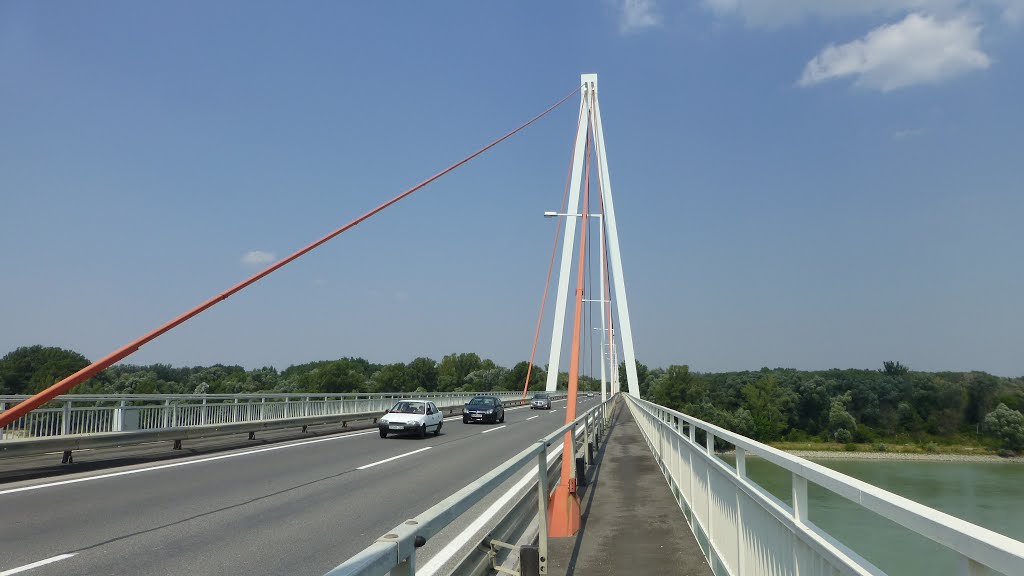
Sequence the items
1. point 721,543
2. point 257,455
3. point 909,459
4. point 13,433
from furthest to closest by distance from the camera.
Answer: point 909,459, point 257,455, point 13,433, point 721,543

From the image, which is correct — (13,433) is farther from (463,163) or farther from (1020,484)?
(1020,484)

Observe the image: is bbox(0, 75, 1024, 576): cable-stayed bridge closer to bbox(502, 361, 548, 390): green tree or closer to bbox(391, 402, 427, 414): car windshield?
bbox(391, 402, 427, 414): car windshield

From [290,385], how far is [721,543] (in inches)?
4923

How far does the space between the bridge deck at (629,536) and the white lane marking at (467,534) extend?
1.19 metres

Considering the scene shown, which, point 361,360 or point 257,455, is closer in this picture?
point 257,455

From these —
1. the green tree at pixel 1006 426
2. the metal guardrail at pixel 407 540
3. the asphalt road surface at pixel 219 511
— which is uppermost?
the metal guardrail at pixel 407 540

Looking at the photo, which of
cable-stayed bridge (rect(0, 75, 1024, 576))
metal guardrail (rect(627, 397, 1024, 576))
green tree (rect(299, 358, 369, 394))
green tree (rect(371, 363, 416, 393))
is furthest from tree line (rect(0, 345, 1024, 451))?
metal guardrail (rect(627, 397, 1024, 576))

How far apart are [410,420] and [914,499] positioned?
1331 inches

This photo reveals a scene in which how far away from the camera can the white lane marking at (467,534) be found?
7230 millimetres

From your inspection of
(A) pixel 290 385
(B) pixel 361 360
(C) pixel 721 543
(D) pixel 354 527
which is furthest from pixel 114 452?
(B) pixel 361 360

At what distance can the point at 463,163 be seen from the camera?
21109mm

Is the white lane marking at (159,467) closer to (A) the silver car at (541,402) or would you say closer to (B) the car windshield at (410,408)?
(B) the car windshield at (410,408)

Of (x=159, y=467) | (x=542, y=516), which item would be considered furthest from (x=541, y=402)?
(x=542, y=516)

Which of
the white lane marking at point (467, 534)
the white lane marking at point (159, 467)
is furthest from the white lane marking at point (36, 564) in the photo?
the white lane marking at point (159, 467)
